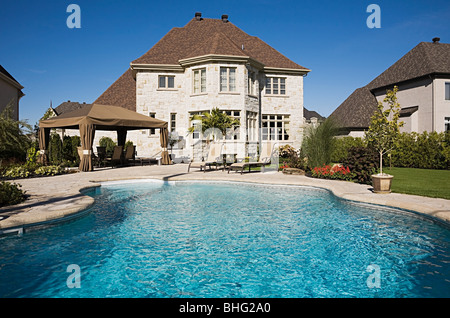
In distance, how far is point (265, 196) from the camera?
8.98 metres

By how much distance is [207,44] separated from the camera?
21.1 metres

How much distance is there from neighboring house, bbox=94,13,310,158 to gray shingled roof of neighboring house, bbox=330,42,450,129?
5585 millimetres

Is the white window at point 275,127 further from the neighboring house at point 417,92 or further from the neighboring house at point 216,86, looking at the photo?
the neighboring house at point 417,92

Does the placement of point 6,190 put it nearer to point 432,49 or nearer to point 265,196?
point 265,196

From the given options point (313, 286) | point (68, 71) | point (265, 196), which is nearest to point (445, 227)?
point (313, 286)

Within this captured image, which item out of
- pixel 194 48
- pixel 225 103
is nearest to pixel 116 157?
pixel 225 103

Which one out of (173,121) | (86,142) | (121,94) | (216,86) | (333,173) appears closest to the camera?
(333,173)

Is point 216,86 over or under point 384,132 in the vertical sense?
over

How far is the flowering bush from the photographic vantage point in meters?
10.9

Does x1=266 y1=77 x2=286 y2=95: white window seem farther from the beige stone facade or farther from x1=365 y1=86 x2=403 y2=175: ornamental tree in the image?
x1=365 y1=86 x2=403 y2=175: ornamental tree

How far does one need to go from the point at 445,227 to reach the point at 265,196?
15.2 ft

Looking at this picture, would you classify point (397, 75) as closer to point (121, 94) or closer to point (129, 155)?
point (129, 155)

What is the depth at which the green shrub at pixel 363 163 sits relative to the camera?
1005 centimetres

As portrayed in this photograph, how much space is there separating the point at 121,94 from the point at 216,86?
11.3 metres
